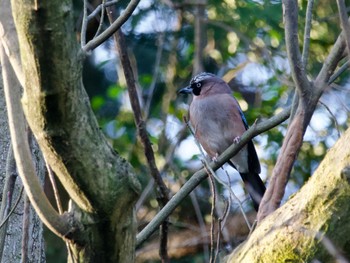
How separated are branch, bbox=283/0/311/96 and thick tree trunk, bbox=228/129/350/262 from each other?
27 cm

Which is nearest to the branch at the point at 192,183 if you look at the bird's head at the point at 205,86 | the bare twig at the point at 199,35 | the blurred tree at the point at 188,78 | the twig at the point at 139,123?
the twig at the point at 139,123

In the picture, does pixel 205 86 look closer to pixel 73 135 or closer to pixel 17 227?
pixel 17 227

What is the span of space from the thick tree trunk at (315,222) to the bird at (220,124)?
4030mm

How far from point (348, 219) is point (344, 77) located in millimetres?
5600

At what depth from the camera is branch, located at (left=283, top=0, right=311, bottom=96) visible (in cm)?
244

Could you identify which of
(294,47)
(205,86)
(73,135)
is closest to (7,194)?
(73,135)

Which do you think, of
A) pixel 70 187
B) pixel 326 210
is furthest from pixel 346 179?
pixel 70 187

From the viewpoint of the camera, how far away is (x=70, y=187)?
2.06 meters

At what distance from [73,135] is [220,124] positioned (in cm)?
462

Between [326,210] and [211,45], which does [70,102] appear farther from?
[211,45]

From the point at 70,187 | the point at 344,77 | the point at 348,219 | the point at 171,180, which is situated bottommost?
the point at 348,219

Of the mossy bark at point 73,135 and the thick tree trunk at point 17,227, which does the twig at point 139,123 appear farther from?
the mossy bark at point 73,135

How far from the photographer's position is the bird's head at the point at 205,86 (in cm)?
682

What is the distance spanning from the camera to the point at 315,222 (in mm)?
2217
